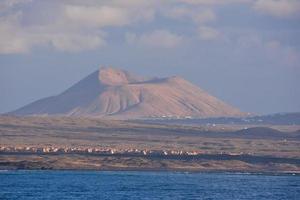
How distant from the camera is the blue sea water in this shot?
8812cm

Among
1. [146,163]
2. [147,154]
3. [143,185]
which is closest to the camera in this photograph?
[143,185]

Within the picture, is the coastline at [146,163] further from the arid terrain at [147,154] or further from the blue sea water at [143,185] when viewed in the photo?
the blue sea water at [143,185]

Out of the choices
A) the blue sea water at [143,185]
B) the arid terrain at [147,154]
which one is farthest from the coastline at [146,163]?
the blue sea water at [143,185]

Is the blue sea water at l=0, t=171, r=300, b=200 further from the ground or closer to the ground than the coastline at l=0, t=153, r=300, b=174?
closer to the ground

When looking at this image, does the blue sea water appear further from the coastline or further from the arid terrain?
the arid terrain

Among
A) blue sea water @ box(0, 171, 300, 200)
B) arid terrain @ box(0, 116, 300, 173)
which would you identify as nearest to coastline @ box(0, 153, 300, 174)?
arid terrain @ box(0, 116, 300, 173)

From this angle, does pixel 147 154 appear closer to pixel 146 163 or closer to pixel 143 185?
pixel 146 163

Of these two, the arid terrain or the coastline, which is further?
the arid terrain

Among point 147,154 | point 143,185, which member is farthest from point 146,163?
point 143,185

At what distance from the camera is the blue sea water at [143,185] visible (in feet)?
289

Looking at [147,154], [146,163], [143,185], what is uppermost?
[147,154]

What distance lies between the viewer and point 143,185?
9931 cm

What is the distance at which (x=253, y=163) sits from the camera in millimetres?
132875

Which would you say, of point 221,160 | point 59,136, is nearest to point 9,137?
point 59,136
